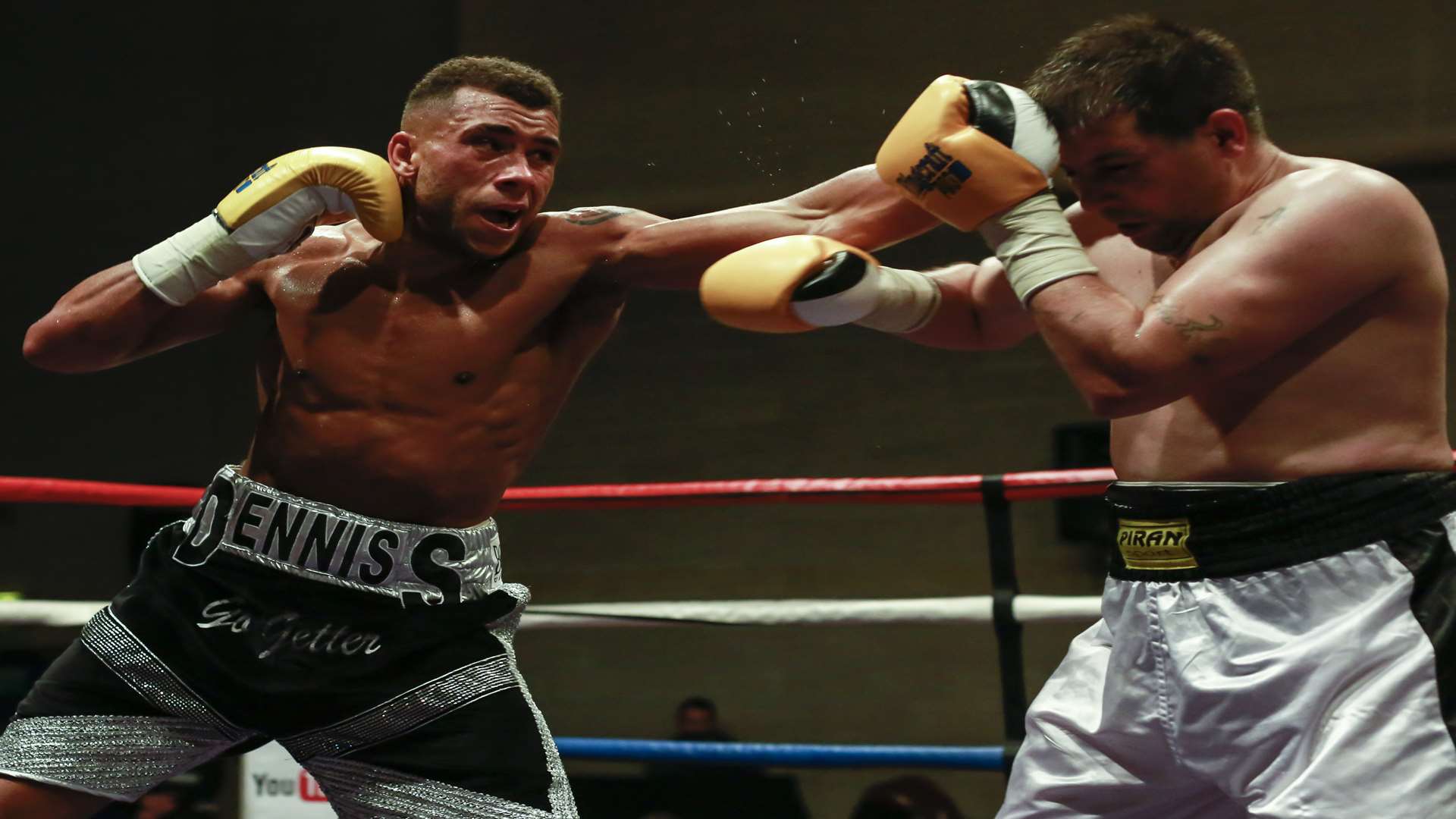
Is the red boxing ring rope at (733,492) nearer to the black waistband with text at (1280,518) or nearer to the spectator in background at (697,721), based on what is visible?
the black waistband with text at (1280,518)

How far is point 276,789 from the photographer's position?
106 inches

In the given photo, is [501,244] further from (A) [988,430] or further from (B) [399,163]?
(A) [988,430]

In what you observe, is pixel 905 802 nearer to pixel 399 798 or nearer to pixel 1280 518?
pixel 399 798

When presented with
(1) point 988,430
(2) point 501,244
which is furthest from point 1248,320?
(1) point 988,430

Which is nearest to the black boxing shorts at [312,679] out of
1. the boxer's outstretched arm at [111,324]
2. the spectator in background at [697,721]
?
the boxer's outstretched arm at [111,324]

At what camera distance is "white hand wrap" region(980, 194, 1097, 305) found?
1.40m

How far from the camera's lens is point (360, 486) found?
1.76 metres

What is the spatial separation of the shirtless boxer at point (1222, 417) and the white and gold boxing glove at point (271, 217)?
22.0 inches

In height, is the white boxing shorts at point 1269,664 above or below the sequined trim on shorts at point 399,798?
above

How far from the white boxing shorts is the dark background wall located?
325 centimetres

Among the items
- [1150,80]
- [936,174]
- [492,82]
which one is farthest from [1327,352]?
[492,82]

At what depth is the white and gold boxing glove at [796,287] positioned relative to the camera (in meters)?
1.45

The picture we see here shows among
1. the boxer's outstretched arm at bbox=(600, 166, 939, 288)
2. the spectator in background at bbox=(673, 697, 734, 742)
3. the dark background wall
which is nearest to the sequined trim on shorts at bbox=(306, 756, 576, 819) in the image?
the boxer's outstretched arm at bbox=(600, 166, 939, 288)

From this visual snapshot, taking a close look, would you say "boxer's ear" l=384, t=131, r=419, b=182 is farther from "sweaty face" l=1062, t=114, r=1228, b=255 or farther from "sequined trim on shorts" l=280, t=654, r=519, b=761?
"sweaty face" l=1062, t=114, r=1228, b=255
